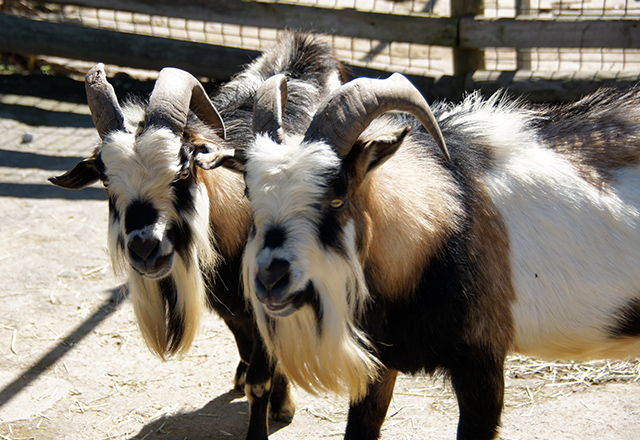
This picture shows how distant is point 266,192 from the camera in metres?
2.63

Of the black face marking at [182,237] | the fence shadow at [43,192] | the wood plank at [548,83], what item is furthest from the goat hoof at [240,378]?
the wood plank at [548,83]

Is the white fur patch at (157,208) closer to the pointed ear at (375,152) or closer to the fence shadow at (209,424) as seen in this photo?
the fence shadow at (209,424)

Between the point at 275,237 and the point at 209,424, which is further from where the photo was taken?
the point at 209,424

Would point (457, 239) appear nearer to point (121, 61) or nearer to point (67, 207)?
point (67, 207)

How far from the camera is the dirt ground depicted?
378 cm

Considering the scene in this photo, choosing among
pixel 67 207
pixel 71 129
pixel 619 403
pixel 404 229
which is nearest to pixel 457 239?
pixel 404 229

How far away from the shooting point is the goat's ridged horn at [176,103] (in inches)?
129

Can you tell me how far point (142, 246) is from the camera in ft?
10.2

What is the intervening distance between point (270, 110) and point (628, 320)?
73.0 inches

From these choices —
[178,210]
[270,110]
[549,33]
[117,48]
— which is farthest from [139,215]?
[117,48]

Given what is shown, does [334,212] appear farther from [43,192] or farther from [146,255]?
[43,192]

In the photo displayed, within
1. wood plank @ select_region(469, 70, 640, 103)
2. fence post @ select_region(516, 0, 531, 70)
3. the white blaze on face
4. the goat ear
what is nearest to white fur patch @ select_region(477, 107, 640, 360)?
the white blaze on face

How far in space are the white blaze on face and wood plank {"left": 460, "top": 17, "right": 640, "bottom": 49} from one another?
4.52 metres

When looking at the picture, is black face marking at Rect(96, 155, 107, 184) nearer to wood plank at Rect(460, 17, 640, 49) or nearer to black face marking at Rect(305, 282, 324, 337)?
black face marking at Rect(305, 282, 324, 337)
